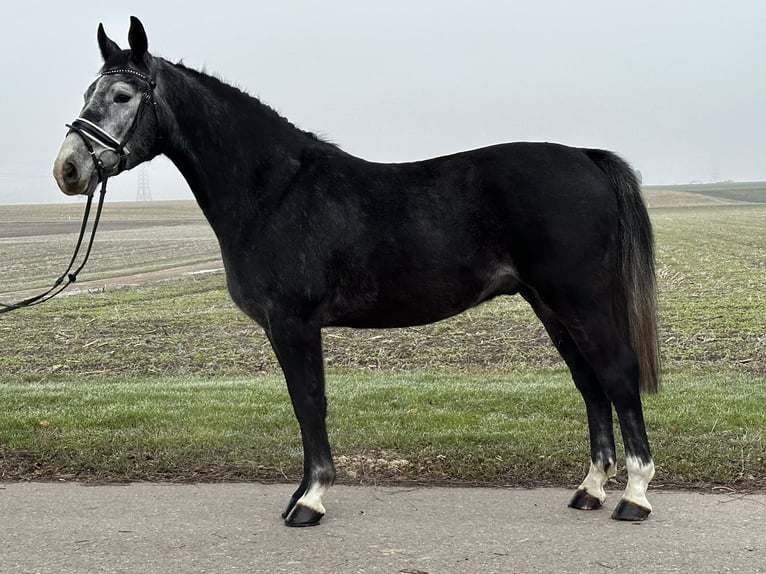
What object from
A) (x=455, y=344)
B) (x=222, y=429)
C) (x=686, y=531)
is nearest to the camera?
(x=686, y=531)

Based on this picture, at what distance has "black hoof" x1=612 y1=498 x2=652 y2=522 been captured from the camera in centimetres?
450

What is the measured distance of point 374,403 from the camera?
7395mm

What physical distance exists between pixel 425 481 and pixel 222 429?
6.31ft

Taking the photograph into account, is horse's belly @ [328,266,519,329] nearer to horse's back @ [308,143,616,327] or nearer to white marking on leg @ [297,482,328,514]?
horse's back @ [308,143,616,327]

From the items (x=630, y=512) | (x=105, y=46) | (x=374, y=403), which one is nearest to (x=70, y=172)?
(x=105, y=46)

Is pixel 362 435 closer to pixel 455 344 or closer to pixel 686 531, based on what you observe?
pixel 686 531

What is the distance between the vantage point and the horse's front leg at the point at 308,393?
4.66 meters

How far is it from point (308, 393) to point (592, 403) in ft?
5.89

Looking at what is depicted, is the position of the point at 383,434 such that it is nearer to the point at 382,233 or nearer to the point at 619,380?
the point at 382,233

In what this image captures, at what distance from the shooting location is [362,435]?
6148mm

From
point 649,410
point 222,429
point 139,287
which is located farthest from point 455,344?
point 139,287

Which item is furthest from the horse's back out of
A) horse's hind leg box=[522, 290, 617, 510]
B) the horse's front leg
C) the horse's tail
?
horse's hind leg box=[522, 290, 617, 510]

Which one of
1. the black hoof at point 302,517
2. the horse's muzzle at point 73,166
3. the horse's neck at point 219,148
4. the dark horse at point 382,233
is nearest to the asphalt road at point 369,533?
the black hoof at point 302,517

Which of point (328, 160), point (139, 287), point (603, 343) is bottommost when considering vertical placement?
point (139, 287)
